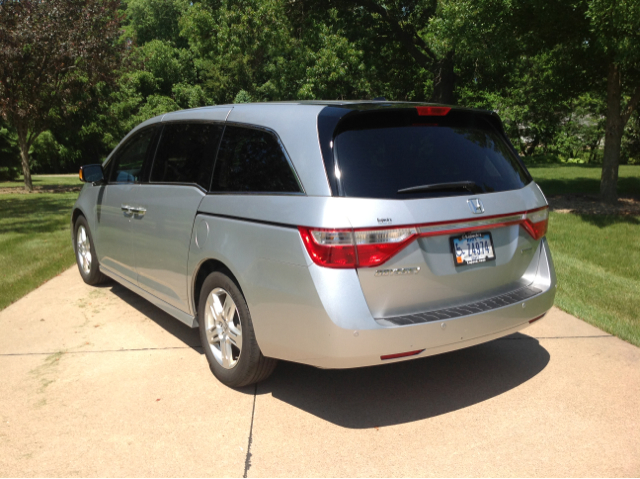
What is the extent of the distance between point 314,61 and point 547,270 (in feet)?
56.8

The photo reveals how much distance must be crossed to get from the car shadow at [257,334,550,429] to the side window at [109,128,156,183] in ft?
7.15

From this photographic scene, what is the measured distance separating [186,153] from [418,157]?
1898 mm

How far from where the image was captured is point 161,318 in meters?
5.64

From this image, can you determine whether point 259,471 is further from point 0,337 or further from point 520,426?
point 0,337

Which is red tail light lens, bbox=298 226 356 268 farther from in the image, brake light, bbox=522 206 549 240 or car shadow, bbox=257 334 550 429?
brake light, bbox=522 206 549 240

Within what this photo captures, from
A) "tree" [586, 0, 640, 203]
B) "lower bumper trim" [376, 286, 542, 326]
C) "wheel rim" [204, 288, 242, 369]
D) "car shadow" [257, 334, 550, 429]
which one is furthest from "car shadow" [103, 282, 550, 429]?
"tree" [586, 0, 640, 203]

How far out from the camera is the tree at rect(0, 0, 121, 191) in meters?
16.0

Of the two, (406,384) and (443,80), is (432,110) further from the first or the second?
(443,80)

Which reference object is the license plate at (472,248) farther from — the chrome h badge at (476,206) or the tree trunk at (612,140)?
the tree trunk at (612,140)

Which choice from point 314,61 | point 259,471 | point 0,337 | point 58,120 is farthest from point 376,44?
point 259,471

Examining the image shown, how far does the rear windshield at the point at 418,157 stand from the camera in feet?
11.1

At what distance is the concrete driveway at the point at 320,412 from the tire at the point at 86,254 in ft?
4.54

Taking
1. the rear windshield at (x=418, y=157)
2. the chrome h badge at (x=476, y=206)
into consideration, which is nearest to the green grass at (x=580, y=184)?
the rear windshield at (x=418, y=157)

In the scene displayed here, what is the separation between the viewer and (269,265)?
346cm
